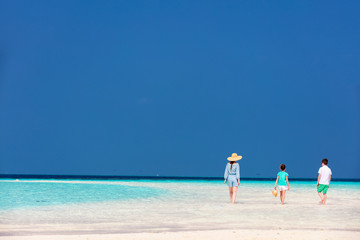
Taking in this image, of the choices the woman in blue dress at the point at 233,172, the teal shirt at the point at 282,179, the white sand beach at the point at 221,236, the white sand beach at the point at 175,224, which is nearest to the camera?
the white sand beach at the point at 221,236

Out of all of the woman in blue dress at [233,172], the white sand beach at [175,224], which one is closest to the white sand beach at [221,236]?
the white sand beach at [175,224]

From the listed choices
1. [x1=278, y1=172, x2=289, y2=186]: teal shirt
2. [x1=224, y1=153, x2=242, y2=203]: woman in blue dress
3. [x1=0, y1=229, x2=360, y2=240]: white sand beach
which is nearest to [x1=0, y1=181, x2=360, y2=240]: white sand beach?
[x1=0, y1=229, x2=360, y2=240]: white sand beach

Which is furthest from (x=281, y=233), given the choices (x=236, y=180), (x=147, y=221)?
(x=236, y=180)

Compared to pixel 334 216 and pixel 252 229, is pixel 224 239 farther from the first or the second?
pixel 334 216

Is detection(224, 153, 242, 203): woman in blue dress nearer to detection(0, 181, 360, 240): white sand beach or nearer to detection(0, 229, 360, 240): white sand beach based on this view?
detection(0, 181, 360, 240): white sand beach

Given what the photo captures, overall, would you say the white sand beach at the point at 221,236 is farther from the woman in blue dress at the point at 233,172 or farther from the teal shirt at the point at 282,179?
the teal shirt at the point at 282,179

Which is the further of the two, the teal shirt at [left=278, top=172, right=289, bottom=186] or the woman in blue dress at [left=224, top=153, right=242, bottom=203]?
the teal shirt at [left=278, top=172, right=289, bottom=186]

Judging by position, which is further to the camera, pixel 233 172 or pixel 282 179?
pixel 282 179

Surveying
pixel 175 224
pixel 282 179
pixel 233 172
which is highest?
pixel 233 172

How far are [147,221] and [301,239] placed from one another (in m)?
3.90

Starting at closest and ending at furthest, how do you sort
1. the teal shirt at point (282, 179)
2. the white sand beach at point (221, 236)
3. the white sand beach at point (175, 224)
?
the white sand beach at point (221, 236) < the white sand beach at point (175, 224) < the teal shirt at point (282, 179)

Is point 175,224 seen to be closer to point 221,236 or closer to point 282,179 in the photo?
point 221,236

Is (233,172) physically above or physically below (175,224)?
above

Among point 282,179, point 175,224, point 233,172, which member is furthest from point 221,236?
point 282,179
